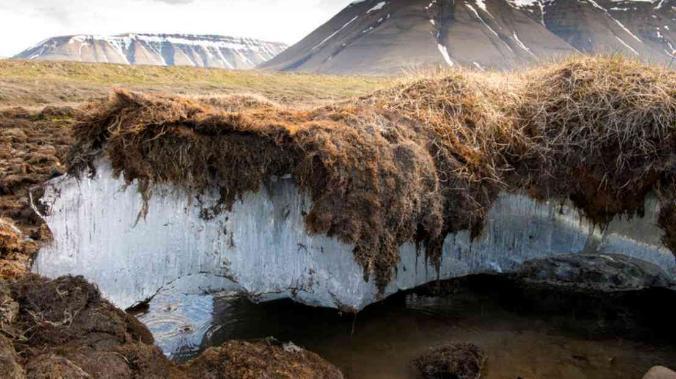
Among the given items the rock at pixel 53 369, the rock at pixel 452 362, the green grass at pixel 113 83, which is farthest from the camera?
the green grass at pixel 113 83

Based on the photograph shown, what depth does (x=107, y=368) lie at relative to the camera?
18.1 ft

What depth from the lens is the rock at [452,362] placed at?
24.3 feet

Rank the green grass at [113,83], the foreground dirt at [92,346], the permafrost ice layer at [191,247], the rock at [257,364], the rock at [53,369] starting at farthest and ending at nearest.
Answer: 1. the green grass at [113,83]
2. the permafrost ice layer at [191,247]
3. the rock at [257,364]
4. the foreground dirt at [92,346]
5. the rock at [53,369]

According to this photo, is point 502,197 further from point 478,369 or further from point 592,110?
point 478,369

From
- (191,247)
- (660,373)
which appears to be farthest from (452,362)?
(191,247)

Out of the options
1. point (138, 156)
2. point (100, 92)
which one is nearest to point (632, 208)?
point (138, 156)

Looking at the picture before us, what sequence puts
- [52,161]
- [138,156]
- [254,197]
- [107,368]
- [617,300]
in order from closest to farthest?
[107,368] → [138,156] → [254,197] → [617,300] → [52,161]

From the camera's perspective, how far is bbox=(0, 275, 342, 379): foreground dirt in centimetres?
550

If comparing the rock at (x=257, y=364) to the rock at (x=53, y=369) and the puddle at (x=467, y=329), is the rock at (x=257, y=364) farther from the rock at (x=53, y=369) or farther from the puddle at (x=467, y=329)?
the rock at (x=53, y=369)

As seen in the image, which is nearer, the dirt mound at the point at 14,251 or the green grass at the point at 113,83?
the dirt mound at the point at 14,251

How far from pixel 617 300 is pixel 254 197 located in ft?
22.2

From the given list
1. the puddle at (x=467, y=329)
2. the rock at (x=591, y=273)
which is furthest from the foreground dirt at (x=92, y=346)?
the rock at (x=591, y=273)

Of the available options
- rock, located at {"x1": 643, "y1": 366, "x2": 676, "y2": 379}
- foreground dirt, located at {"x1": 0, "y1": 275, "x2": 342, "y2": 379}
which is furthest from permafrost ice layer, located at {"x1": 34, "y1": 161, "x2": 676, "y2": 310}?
rock, located at {"x1": 643, "y1": 366, "x2": 676, "y2": 379}

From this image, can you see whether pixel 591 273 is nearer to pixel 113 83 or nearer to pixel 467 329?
pixel 467 329
